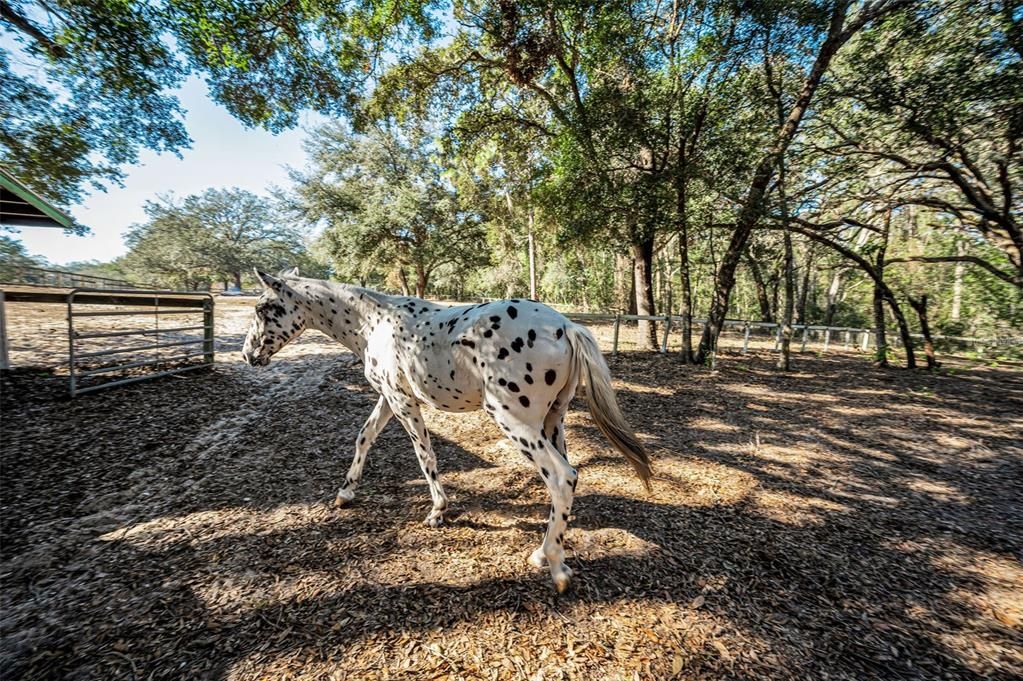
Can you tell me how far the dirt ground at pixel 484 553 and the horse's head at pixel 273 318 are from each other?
4.62 ft

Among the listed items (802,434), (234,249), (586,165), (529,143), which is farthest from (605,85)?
(234,249)

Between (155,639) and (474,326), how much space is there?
2.57 m

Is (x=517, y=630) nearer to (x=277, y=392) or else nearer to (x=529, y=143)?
(x=277, y=392)

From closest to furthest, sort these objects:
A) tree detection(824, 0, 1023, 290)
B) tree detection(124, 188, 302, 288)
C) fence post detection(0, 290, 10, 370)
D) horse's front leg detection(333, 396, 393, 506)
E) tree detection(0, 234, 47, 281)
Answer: horse's front leg detection(333, 396, 393, 506)
fence post detection(0, 290, 10, 370)
tree detection(824, 0, 1023, 290)
tree detection(0, 234, 47, 281)
tree detection(124, 188, 302, 288)

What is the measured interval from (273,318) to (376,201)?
1832 centimetres

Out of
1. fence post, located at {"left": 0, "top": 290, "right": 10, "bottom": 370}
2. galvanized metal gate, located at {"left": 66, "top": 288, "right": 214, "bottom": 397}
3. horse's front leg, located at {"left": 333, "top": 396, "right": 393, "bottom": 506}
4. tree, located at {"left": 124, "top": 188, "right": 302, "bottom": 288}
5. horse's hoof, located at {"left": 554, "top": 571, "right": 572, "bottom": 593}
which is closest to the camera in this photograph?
horse's hoof, located at {"left": 554, "top": 571, "right": 572, "bottom": 593}

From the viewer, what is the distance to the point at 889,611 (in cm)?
230

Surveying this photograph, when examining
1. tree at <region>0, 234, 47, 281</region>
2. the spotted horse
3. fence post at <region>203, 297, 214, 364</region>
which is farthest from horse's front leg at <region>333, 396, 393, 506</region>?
tree at <region>0, 234, 47, 281</region>

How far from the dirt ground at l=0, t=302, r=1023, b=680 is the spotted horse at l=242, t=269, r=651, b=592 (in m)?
0.48

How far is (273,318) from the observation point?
354 centimetres

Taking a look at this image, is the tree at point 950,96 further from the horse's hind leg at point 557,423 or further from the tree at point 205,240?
the tree at point 205,240

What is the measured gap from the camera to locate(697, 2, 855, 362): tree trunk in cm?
717

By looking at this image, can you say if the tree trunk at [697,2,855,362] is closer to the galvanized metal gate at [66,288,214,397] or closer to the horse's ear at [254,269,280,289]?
the horse's ear at [254,269,280,289]

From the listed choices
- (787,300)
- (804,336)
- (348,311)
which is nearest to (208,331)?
(348,311)
